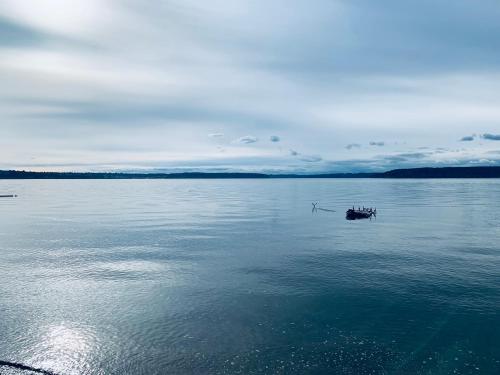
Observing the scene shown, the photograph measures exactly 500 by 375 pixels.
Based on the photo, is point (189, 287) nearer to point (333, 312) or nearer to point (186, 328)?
point (186, 328)

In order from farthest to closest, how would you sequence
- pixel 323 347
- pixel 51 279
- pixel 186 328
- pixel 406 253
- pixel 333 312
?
pixel 406 253 < pixel 51 279 < pixel 333 312 < pixel 186 328 < pixel 323 347

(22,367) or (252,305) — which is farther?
(252,305)

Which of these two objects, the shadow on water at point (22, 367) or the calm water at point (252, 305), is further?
the calm water at point (252, 305)

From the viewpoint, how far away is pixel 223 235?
249ft

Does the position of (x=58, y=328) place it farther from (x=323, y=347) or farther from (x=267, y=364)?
(x=323, y=347)

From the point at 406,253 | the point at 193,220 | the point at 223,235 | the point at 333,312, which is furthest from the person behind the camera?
the point at 193,220

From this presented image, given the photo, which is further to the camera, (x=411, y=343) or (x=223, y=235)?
(x=223, y=235)

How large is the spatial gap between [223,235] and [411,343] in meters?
50.6

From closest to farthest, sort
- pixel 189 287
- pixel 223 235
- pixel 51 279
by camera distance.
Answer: pixel 189 287 < pixel 51 279 < pixel 223 235

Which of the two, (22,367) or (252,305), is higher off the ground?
(22,367)

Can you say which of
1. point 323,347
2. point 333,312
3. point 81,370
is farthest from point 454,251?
point 81,370

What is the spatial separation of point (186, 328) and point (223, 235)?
4506 centimetres

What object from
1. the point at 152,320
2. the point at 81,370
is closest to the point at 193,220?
the point at 152,320

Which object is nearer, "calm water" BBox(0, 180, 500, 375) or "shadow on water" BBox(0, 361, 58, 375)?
"shadow on water" BBox(0, 361, 58, 375)
